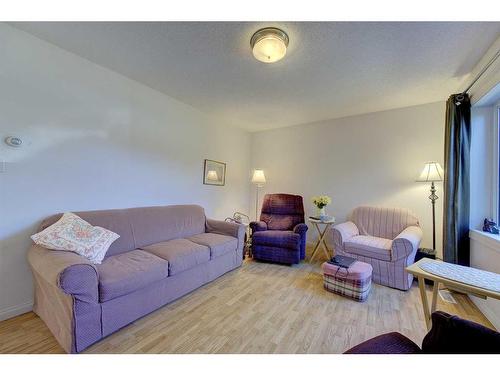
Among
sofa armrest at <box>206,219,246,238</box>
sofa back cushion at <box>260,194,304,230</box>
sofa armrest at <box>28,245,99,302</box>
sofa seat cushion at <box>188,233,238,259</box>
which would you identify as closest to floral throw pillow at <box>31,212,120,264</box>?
sofa armrest at <box>28,245,99,302</box>

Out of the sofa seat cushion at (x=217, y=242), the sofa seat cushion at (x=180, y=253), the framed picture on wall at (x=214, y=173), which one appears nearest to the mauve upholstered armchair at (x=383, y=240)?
the sofa seat cushion at (x=217, y=242)

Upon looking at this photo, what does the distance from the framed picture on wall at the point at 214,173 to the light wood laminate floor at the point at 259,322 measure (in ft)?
5.96

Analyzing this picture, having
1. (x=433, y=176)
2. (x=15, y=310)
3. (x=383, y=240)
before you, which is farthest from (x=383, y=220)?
(x=15, y=310)

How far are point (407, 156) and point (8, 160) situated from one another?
14.8 feet

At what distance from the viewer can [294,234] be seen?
305 cm

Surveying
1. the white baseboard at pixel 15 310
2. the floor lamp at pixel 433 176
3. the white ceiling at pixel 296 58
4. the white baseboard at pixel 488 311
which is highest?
the white ceiling at pixel 296 58

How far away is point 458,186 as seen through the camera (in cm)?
229

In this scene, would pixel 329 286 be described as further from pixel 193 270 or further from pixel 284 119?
pixel 284 119

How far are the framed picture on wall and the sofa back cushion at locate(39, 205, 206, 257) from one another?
2.44 ft

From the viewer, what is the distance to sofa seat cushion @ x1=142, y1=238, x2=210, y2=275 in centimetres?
204

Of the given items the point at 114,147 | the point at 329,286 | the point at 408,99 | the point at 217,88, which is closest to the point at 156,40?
the point at 217,88

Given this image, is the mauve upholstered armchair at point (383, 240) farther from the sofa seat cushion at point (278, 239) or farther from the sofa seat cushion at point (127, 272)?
the sofa seat cushion at point (127, 272)

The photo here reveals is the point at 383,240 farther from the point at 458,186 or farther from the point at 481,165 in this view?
the point at 481,165

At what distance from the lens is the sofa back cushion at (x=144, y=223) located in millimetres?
2107
